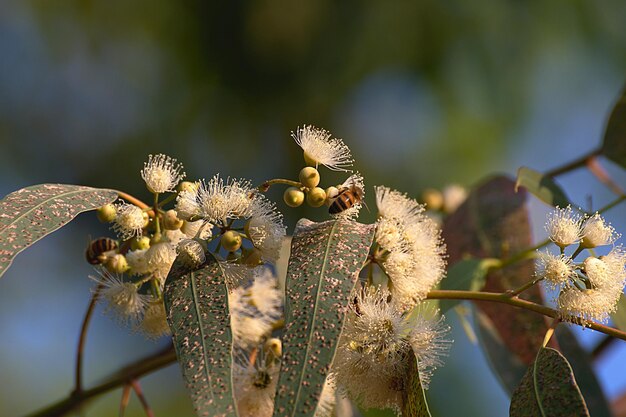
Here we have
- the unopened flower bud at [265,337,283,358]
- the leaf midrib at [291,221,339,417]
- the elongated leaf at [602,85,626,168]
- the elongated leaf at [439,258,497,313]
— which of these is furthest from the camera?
the elongated leaf at [602,85,626,168]

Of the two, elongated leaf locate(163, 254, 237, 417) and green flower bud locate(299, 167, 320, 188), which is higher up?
green flower bud locate(299, 167, 320, 188)

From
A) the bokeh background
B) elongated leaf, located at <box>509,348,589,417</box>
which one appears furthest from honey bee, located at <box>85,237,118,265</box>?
the bokeh background

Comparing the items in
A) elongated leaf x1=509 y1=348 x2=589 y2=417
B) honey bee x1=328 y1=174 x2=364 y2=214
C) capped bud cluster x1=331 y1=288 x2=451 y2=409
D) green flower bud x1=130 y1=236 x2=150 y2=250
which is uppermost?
green flower bud x1=130 y1=236 x2=150 y2=250

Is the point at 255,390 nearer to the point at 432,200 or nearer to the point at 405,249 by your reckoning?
the point at 405,249

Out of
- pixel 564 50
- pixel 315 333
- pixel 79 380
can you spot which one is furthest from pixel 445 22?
pixel 315 333

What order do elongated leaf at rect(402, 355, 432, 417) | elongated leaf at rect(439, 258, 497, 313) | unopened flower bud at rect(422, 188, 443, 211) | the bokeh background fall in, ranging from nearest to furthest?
elongated leaf at rect(402, 355, 432, 417) → elongated leaf at rect(439, 258, 497, 313) → unopened flower bud at rect(422, 188, 443, 211) → the bokeh background

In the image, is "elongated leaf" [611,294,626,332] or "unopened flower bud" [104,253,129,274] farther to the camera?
"elongated leaf" [611,294,626,332]

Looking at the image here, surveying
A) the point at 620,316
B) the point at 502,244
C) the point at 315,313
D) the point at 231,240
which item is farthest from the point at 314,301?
Answer: the point at 502,244

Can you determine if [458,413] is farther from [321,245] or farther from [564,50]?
[564,50]

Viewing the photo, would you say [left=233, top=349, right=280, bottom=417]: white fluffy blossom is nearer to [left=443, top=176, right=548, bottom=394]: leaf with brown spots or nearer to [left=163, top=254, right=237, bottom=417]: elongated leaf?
[left=163, top=254, right=237, bottom=417]: elongated leaf
